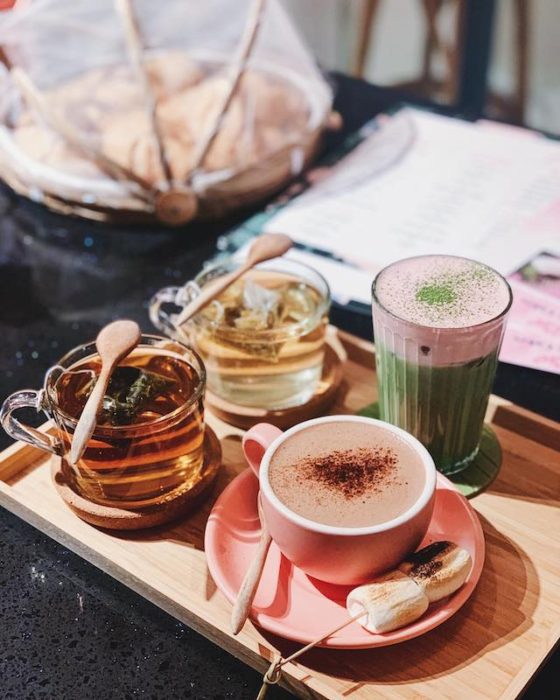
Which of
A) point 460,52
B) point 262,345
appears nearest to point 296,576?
point 262,345

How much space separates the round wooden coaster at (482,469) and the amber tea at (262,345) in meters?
0.19

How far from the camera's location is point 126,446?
801 millimetres

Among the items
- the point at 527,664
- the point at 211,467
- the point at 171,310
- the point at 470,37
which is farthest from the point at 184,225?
the point at 470,37

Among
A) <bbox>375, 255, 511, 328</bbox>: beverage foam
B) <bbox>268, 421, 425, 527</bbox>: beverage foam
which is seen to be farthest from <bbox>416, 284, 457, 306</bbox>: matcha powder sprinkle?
<bbox>268, 421, 425, 527</bbox>: beverage foam

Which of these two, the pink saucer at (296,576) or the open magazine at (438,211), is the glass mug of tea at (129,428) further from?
the open magazine at (438,211)

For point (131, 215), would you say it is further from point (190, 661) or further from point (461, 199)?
point (190, 661)

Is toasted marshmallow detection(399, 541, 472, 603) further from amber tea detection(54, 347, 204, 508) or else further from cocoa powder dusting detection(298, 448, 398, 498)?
amber tea detection(54, 347, 204, 508)

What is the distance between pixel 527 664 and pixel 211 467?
0.35 meters

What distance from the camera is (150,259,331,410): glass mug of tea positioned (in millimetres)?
948

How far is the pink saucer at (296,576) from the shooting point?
0.69m

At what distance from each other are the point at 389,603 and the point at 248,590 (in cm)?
11

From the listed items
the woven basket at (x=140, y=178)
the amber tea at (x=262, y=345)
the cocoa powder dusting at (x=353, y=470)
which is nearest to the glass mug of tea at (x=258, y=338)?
the amber tea at (x=262, y=345)

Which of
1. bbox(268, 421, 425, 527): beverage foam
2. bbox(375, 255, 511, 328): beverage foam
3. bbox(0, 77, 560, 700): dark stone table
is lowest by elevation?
bbox(0, 77, 560, 700): dark stone table

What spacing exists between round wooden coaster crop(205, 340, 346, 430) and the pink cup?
208 mm
